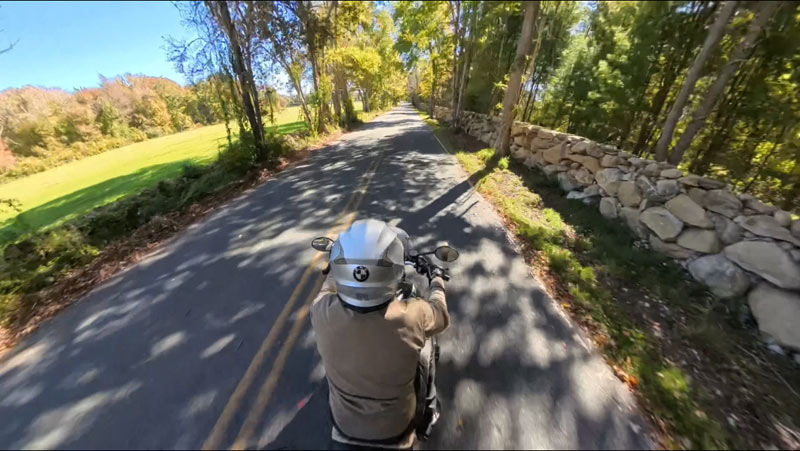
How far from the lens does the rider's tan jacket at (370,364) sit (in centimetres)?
167

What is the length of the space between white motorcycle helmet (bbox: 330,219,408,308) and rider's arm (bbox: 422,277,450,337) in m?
0.35

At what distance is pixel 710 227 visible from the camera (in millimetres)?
4133

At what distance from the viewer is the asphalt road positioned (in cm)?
221

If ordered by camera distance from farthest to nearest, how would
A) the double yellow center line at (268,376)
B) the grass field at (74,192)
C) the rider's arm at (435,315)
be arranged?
1. the grass field at (74,192)
2. the double yellow center line at (268,376)
3. the rider's arm at (435,315)

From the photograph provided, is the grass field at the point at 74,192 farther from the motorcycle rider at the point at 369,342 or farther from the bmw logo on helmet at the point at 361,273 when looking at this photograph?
the bmw logo on helmet at the point at 361,273

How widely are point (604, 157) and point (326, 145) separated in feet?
42.1

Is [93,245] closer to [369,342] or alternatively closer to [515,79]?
[369,342]

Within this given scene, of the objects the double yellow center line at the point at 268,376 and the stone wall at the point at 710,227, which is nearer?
the double yellow center line at the point at 268,376

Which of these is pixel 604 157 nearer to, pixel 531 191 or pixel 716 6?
pixel 531 191

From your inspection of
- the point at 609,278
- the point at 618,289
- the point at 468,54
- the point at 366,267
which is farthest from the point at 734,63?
the point at 468,54

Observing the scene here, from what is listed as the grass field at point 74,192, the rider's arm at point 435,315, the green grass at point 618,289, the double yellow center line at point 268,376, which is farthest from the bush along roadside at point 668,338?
the grass field at point 74,192

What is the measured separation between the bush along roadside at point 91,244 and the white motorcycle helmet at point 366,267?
183 inches

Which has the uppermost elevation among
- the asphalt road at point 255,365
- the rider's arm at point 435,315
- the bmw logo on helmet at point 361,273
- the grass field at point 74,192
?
the bmw logo on helmet at point 361,273

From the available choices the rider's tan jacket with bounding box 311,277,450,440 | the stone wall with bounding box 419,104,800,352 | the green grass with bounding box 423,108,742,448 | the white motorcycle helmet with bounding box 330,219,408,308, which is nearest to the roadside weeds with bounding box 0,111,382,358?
the rider's tan jacket with bounding box 311,277,450,440
